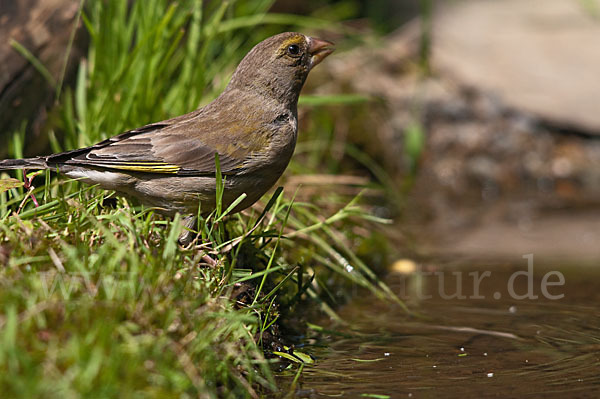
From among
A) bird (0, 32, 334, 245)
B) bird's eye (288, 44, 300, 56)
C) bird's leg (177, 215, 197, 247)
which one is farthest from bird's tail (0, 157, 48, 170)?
bird's eye (288, 44, 300, 56)

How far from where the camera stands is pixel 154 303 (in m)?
2.95

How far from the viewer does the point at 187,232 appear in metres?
3.86

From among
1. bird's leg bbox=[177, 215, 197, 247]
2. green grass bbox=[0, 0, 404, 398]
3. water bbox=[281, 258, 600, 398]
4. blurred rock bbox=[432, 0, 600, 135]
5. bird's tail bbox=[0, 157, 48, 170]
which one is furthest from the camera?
blurred rock bbox=[432, 0, 600, 135]

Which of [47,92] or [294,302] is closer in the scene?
[294,302]

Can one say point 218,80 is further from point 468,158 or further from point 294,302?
point 468,158

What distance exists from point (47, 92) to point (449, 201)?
13.8 feet

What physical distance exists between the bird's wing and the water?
104 cm

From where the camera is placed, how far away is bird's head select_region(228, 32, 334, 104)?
14.6 feet

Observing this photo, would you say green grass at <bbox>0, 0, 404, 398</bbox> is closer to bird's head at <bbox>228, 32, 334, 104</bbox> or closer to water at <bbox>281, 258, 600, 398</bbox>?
water at <bbox>281, 258, 600, 398</bbox>

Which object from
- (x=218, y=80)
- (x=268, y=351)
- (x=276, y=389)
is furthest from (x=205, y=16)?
(x=276, y=389)

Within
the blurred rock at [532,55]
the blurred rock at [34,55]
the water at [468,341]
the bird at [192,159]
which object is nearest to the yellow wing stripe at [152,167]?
the bird at [192,159]

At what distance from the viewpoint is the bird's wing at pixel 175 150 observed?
→ 398 centimetres

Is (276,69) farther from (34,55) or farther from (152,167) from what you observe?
(34,55)

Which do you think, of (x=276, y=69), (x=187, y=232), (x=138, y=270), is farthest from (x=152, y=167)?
(x=138, y=270)
